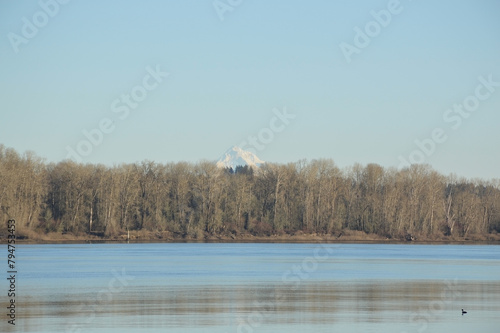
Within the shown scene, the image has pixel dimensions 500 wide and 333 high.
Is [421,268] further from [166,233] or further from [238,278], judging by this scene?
[166,233]

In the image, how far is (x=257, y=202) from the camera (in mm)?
98438

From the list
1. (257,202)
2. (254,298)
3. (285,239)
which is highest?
(257,202)

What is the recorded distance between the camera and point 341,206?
9781 centimetres

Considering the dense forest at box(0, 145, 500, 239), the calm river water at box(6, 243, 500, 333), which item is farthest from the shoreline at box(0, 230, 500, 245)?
the calm river water at box(6, 243, 500, 333)

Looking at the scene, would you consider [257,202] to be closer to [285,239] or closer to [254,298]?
[285,239]

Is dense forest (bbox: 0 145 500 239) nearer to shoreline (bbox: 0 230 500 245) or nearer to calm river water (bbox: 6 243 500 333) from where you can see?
shoreline (bbox: 0 230 500 245)

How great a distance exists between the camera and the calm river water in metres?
23.0

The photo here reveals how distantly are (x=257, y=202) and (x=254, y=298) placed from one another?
69.0 meters

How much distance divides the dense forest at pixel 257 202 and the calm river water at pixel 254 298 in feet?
128

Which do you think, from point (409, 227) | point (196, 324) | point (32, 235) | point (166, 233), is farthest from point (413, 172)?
point (196, 324)

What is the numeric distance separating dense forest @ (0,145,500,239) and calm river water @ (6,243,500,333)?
38.9 meters

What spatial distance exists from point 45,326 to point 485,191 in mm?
109248

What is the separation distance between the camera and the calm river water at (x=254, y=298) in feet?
75.3

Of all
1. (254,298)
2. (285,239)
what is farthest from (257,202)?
(254,298)
